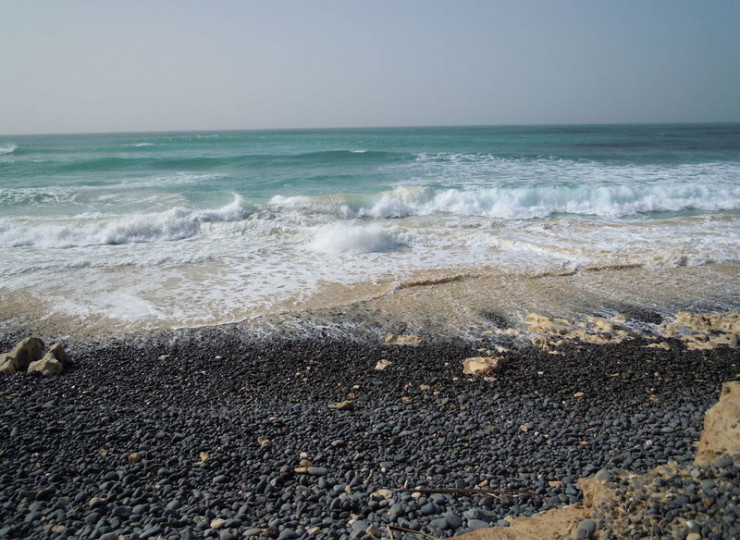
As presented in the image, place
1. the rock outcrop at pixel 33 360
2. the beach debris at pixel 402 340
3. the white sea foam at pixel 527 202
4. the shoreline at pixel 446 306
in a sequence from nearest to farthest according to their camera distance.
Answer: the rock outcrop at pixel 33 360 → the beach debris at pixel 402 340 → the shoreline at pixel 446 306 → the white sea foam at pixel 527 202

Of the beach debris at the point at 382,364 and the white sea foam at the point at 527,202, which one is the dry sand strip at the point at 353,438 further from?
the white sea foam at the point at 527,202

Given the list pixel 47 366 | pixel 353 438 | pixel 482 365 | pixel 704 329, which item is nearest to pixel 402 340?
pixel 482 365

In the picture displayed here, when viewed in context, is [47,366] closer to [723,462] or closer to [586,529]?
[586,529]

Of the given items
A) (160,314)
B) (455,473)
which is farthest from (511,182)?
(455,473)

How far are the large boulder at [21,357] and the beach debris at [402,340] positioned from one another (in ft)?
13.2

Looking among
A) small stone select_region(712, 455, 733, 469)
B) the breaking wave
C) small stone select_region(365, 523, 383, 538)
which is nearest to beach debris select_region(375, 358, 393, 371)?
small stone select_region(365, 523, 383, 538)

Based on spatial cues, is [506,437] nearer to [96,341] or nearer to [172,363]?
[172,363]

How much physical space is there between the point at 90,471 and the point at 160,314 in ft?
11.3

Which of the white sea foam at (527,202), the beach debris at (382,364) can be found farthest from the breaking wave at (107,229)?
the beach debris at (382,364)

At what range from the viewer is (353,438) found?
3826 millimetres

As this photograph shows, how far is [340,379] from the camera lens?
4.82 meters

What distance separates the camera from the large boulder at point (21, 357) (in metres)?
4.98

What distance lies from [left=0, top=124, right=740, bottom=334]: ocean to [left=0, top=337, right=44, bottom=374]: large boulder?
121 cm

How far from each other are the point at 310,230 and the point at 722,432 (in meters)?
9.66
